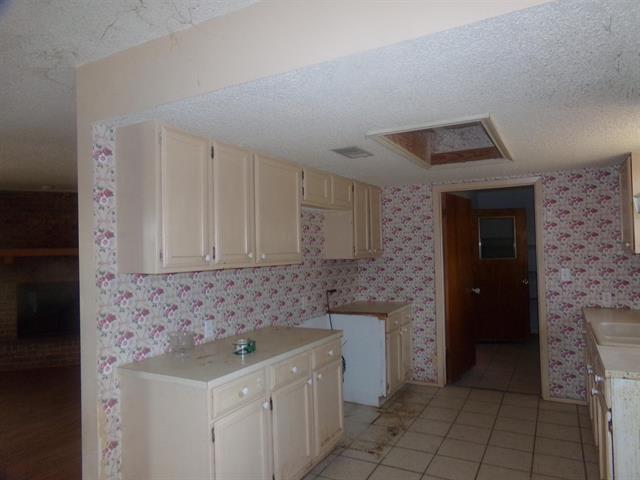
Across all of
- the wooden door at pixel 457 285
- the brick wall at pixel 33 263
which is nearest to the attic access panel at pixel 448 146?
the wooden door at pixel 457 285

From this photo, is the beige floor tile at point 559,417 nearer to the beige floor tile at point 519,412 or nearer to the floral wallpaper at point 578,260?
the beige floor tile at point 519,412

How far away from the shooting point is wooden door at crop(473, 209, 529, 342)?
6285 mm

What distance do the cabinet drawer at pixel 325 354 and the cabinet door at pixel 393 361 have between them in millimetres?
975

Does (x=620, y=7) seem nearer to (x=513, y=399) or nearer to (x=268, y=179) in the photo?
Answer: (x=268, y=179)

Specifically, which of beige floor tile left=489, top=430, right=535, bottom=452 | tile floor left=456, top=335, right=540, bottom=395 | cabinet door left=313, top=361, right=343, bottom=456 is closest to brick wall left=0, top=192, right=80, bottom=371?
cabinet door left=313, top=361, right=343, bottom=456

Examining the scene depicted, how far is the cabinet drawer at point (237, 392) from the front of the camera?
2057mm

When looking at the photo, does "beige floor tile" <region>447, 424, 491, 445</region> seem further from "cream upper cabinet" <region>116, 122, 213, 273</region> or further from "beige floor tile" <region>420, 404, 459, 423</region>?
"cream upper cabinet" <region>116, 122, 213, 273</region>

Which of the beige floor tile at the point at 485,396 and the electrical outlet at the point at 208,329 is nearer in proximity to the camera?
the electrical outlet at the point at 208,329

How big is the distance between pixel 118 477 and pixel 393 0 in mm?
2482

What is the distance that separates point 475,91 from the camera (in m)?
1.90

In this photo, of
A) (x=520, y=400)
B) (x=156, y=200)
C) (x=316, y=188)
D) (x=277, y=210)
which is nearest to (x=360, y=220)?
(x=316, y=188)

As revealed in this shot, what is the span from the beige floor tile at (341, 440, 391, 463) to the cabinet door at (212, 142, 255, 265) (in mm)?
1498

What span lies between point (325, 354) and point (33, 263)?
465cm

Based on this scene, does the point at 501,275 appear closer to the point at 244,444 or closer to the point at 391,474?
the point at 391,474
